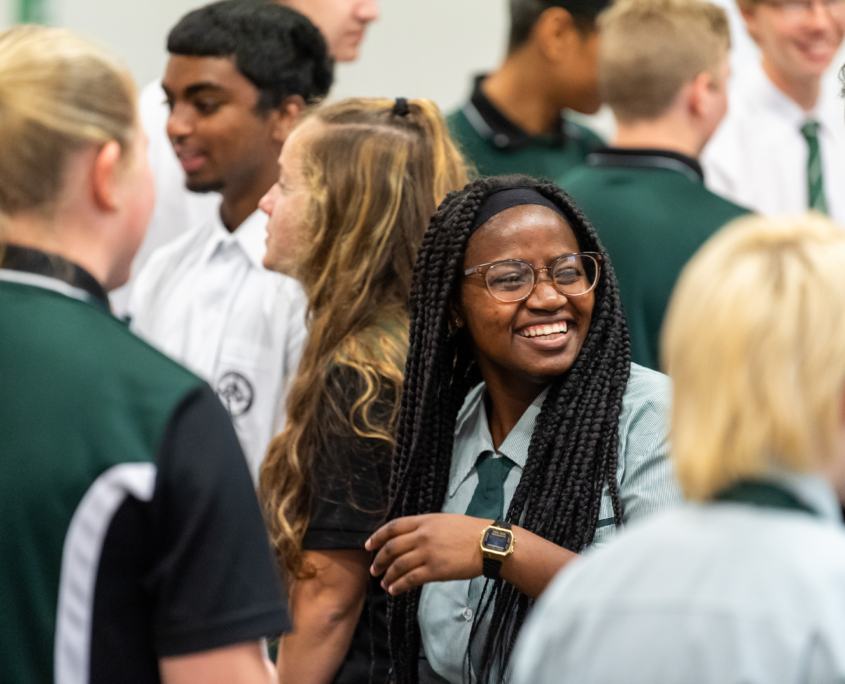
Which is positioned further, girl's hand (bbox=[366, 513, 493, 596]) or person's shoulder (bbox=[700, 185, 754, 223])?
person's shoulder (bbox=[700, 185, 754, 223])

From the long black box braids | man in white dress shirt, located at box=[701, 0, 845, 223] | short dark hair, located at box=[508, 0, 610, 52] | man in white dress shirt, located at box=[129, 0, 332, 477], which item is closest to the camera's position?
the long black box braids

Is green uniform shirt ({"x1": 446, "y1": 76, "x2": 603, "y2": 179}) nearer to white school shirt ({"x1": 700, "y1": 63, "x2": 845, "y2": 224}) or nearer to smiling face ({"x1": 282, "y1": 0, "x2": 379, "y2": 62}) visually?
smiling face ({"x1": 282, "y1": 0, "x2": 379, "y2": 62})

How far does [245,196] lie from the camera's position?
302 cm

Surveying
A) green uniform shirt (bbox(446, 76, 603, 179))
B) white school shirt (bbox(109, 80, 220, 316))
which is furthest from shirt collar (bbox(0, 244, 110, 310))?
green uniform shirt (bbox(446, 76, 603, 179))

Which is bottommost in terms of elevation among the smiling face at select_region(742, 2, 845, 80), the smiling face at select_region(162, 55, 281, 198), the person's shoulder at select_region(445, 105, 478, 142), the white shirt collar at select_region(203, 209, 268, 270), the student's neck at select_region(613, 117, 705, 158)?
the white shirt collar at select_region(203, 209, 268, 270)

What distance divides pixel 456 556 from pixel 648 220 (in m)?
1.43

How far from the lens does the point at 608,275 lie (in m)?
1.88

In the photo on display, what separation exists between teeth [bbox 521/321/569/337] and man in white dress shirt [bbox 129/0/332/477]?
106 cm

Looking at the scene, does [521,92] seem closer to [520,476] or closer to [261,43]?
[261,43]

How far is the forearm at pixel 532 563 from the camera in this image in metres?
1.61

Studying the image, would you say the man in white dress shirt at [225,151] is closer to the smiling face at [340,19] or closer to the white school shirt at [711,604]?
the smiling face at [340,19]

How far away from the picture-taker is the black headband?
6.18 feet

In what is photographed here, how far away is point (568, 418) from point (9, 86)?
0.99 metres

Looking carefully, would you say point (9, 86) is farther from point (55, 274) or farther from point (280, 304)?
point (280, 304)
